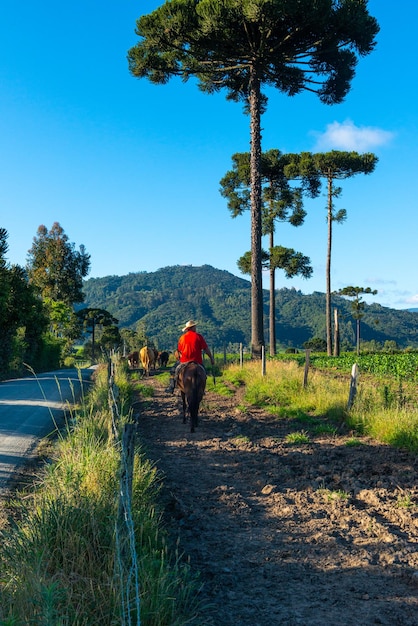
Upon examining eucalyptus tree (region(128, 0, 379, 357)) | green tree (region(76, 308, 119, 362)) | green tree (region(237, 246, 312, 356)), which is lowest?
green tree (region(76, 308, 119, 362))

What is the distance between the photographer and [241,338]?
12200cm

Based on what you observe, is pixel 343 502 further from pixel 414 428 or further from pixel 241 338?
pixel 241 338

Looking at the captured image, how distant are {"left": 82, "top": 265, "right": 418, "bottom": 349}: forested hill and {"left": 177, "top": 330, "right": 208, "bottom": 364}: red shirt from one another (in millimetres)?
94851

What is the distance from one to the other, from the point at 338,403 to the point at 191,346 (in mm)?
3299

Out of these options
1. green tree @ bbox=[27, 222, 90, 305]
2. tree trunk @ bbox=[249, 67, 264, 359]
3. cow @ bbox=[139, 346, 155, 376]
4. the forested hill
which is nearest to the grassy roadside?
tree trunk @ bbox=[249, 67, 264, 359]

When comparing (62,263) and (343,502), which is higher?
(62,263)

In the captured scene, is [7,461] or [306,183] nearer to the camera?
[7,461]

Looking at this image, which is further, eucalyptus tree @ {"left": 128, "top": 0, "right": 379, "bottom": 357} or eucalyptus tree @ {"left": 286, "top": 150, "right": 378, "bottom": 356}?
eucalyptus tree @ {"left": 286, "top": 150, "right": 378, "bottom": 356}

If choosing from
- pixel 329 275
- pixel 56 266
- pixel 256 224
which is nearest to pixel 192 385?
pixel 256 224

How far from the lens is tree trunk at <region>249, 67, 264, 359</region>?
2056 cm

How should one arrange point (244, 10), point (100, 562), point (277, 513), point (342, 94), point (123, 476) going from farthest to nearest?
point (342, 94), point (244, 10), point (277, 513), point (100, 562), point (123, 476)

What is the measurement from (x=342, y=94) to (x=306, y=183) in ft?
27.3

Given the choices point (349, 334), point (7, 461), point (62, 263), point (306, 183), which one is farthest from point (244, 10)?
point (349, 334)

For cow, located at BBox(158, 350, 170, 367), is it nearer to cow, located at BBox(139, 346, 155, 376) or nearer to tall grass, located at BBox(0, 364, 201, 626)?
cow, located at BBox(139, 346, 155, 376)
